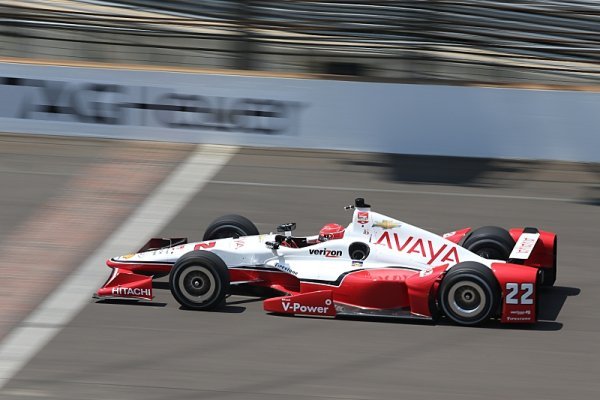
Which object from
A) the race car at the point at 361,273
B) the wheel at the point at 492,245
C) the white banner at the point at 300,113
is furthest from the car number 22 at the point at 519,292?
the white banner at the point at 300,113

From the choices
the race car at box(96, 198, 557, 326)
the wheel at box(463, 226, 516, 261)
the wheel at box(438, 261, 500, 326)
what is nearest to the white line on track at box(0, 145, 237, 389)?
the race car at box(96, 198, 557, 326)

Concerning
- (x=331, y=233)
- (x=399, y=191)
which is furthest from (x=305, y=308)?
(x=399, y=191)

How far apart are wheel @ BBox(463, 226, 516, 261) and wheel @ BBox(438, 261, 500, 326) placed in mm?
1099

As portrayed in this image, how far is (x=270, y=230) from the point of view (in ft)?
41.5

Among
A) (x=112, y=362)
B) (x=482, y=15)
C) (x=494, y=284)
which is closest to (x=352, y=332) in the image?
(x=494, y=284)

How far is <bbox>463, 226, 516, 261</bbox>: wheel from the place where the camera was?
10.3m

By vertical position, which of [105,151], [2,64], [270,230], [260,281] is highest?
[2,64]

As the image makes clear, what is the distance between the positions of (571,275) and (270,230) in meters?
3.30

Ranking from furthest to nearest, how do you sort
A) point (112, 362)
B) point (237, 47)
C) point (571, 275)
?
point (237, 47) < point (571, 275) < point (112, 362)

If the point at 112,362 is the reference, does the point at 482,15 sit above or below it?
above

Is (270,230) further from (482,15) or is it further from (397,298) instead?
(482,15)

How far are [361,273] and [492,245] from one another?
57.0 inches

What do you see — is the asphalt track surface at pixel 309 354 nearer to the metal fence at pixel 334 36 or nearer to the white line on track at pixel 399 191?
the white line on track at pixel 399 191

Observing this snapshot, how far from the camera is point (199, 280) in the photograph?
9.71 metres
